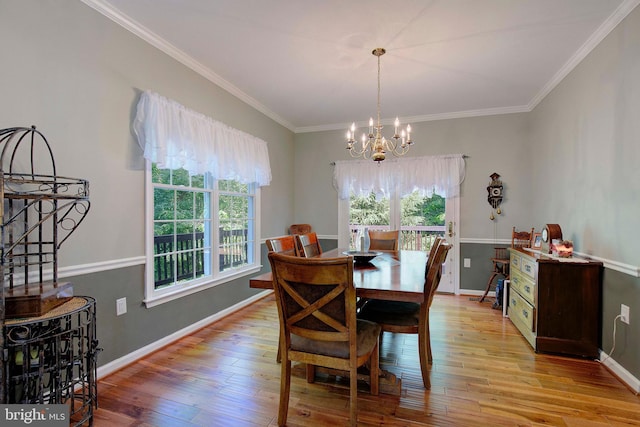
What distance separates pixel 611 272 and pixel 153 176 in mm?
3734

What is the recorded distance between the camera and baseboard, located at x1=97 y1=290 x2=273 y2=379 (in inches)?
87.6

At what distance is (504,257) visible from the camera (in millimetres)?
4191

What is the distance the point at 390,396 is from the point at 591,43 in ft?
10.5

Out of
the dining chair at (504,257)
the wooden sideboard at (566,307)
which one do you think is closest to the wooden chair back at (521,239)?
the dining chair at (504,257)

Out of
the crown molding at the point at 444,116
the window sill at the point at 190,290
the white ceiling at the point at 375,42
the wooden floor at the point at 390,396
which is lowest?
the wooden floor at the point at 390,396

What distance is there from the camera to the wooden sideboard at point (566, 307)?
2.47 metres

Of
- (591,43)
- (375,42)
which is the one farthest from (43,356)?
(591,43)

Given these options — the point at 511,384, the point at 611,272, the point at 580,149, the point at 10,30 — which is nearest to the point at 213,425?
the point at 511,384

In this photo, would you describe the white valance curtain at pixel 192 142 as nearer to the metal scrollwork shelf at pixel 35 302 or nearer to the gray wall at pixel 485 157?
the metal scrollwork shelf at pixel 35 302

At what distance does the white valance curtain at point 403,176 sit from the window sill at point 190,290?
1991 millimetres

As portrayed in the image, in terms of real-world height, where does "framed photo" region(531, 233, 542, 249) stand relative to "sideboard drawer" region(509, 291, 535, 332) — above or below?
above

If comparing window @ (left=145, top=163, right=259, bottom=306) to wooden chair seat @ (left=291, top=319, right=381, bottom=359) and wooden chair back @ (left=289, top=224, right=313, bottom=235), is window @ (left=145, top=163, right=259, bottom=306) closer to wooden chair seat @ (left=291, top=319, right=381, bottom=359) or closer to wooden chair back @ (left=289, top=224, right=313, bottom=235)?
wooden chair back @ (left=289, top=224, right=313, bottom=235)

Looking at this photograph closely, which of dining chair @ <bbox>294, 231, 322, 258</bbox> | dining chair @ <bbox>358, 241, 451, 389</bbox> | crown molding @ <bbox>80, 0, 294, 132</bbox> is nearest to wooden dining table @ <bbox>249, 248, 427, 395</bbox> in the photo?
dining chair @ <bbox>358, 241, 451, 389</bbox>

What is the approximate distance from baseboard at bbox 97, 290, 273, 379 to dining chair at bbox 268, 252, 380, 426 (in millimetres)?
1403
